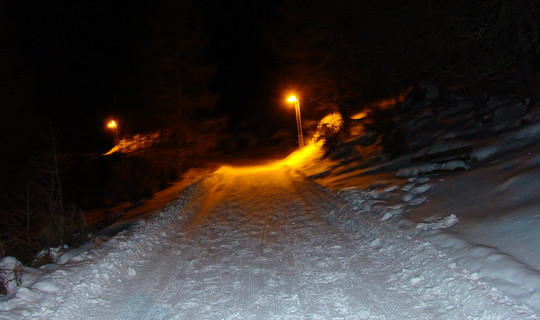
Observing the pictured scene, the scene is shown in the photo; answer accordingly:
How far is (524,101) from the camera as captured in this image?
12156 millimetres

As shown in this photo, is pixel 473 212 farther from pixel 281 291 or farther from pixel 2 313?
pixel 2 313

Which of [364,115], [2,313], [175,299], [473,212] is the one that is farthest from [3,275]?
[364,115]

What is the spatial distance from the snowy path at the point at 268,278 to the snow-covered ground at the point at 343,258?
2 centimetres

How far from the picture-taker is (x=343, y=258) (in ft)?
19.3

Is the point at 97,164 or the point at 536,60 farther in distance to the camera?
the point at 97,164

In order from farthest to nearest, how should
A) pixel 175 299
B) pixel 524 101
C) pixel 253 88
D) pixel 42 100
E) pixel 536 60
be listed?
1. pixel 253 88
2. pixel 42 100
3. pixel 536 60
4. pixel 524 101
5. pixel 175 299

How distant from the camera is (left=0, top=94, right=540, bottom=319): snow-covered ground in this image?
4.27 meters

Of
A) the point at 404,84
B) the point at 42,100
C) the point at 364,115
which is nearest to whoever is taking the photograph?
the point at 404,84

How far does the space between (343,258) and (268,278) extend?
1335 mm

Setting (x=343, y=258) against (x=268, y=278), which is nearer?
(x=268, y=278)

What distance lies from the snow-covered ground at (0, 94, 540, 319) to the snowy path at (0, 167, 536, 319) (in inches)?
0.8

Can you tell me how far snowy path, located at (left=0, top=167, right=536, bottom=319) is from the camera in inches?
167

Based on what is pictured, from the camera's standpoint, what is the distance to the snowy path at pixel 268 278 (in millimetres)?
4230

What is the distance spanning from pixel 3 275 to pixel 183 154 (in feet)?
61.5
